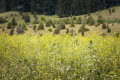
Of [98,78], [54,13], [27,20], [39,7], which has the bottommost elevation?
[98,78]

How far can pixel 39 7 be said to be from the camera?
3688 centimetres

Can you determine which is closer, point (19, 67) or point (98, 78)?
point (98, 78)

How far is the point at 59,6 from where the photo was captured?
32.7m

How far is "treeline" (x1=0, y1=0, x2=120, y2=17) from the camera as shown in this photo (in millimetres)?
29578

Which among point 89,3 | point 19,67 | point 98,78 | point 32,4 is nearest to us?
point 98,78

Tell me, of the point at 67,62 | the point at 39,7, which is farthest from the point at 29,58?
the point at 39,7

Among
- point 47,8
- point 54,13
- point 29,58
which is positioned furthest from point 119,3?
point 29,58

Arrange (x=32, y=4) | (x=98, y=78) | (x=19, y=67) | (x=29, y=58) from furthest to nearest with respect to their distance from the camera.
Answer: (x=32, y=4) → (x=29, y=58) → (x=19, y=67) → (x=98, y=78)

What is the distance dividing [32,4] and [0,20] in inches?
615

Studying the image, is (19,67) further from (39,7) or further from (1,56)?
(39,7)

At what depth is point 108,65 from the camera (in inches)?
153

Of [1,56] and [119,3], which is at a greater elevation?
[119,3]

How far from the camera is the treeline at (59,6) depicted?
29578 mm

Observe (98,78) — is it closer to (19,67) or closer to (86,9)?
(19,67)
